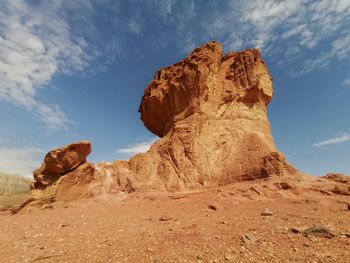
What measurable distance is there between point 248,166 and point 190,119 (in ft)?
17.6

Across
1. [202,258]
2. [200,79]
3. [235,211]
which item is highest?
[200,79]

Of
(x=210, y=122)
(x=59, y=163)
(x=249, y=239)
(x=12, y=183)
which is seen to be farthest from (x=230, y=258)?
(x=12, y=183)

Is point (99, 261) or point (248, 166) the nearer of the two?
point (99, 261)

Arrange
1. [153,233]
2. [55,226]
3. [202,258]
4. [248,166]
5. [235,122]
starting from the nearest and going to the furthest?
[202,258] → [153,233] → [55,226] → [248,166] → [235,122]

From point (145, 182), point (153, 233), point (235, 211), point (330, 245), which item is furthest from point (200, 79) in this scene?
point (330, 245)

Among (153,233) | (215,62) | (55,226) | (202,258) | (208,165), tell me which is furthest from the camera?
(215,62)

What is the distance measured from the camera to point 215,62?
20328mm

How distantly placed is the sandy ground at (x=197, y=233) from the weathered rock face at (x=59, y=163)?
231 inches

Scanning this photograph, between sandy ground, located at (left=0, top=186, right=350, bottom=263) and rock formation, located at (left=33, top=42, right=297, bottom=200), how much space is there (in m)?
2.67

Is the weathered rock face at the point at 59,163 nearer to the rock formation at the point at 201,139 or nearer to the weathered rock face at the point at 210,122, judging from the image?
the rock formation at the point at 201,139

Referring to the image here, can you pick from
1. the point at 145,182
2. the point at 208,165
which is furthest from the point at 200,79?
the point at 145,182

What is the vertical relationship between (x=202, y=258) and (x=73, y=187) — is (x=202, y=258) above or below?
below

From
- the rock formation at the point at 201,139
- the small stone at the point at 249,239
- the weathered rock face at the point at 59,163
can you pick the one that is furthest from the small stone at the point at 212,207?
the weathered rock face at the point at 59,163

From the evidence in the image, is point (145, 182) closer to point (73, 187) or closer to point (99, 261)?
point (73, 187)
